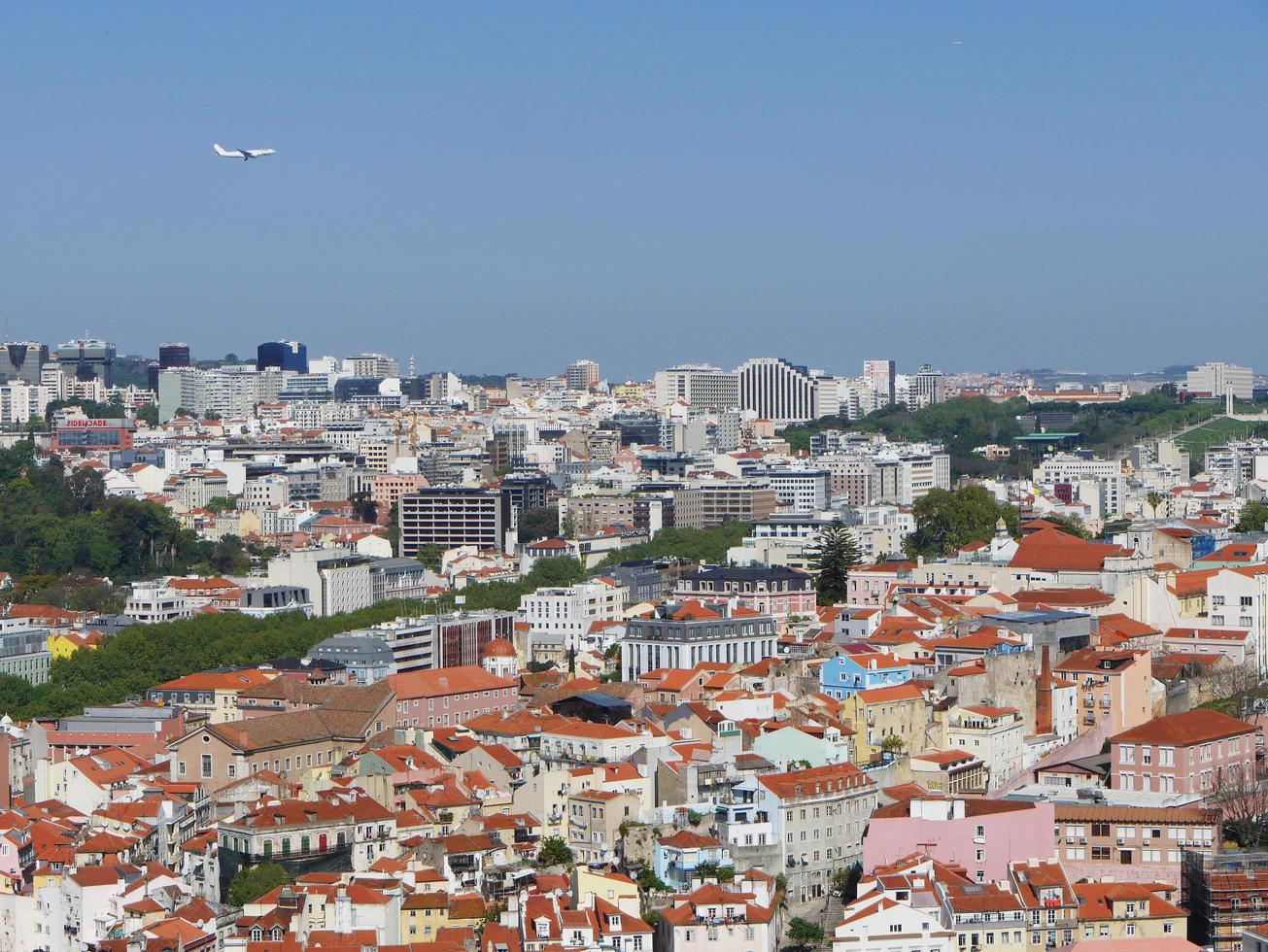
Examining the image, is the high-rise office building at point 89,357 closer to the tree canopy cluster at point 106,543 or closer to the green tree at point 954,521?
the tree canopy cluster at point 106,543

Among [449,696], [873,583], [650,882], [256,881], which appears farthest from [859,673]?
[873,583]

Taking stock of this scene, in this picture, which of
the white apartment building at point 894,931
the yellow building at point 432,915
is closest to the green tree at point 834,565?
the yellow building at point 432,915

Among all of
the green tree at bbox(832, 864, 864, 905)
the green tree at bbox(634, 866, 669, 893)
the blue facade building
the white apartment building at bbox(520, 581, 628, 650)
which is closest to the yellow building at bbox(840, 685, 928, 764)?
the blue facade building

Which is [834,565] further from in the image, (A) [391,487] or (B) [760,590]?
(A) [391,487]

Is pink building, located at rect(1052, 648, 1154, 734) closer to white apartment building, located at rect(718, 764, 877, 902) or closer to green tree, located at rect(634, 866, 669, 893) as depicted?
white apartment building, located at rect(718, 764, 877, 902)

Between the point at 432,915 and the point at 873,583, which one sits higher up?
the point at 873,583

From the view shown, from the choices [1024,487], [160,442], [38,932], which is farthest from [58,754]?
[160,442]
